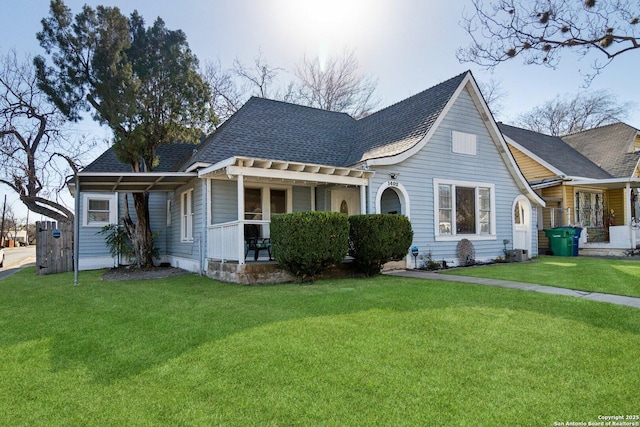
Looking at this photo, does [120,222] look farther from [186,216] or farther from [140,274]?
[140,274]

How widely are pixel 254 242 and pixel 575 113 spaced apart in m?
34.1

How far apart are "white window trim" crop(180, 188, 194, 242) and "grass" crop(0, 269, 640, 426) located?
5.55m

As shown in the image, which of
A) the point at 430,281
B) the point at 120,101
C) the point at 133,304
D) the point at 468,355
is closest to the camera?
the point at 468,355

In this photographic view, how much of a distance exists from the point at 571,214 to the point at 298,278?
13811 mm

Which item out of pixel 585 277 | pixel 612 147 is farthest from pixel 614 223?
pixel 585 277

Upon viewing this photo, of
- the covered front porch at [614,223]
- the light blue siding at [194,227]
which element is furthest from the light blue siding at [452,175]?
the covered front porch at [614,223]

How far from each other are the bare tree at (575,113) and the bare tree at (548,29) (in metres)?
26.8

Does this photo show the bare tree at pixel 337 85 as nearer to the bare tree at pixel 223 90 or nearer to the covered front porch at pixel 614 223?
the bare tree at pixel 223 90

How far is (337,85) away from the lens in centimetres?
2627

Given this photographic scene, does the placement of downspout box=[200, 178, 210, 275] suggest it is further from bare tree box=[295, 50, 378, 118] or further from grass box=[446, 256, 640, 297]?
bare tree box=[295, 50, 378, 118]

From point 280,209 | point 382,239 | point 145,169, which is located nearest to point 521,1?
point 382,239

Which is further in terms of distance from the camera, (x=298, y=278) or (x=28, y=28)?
(x=28, y=28)

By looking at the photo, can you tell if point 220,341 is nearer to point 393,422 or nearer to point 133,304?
point 393,422

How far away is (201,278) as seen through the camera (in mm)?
9625
